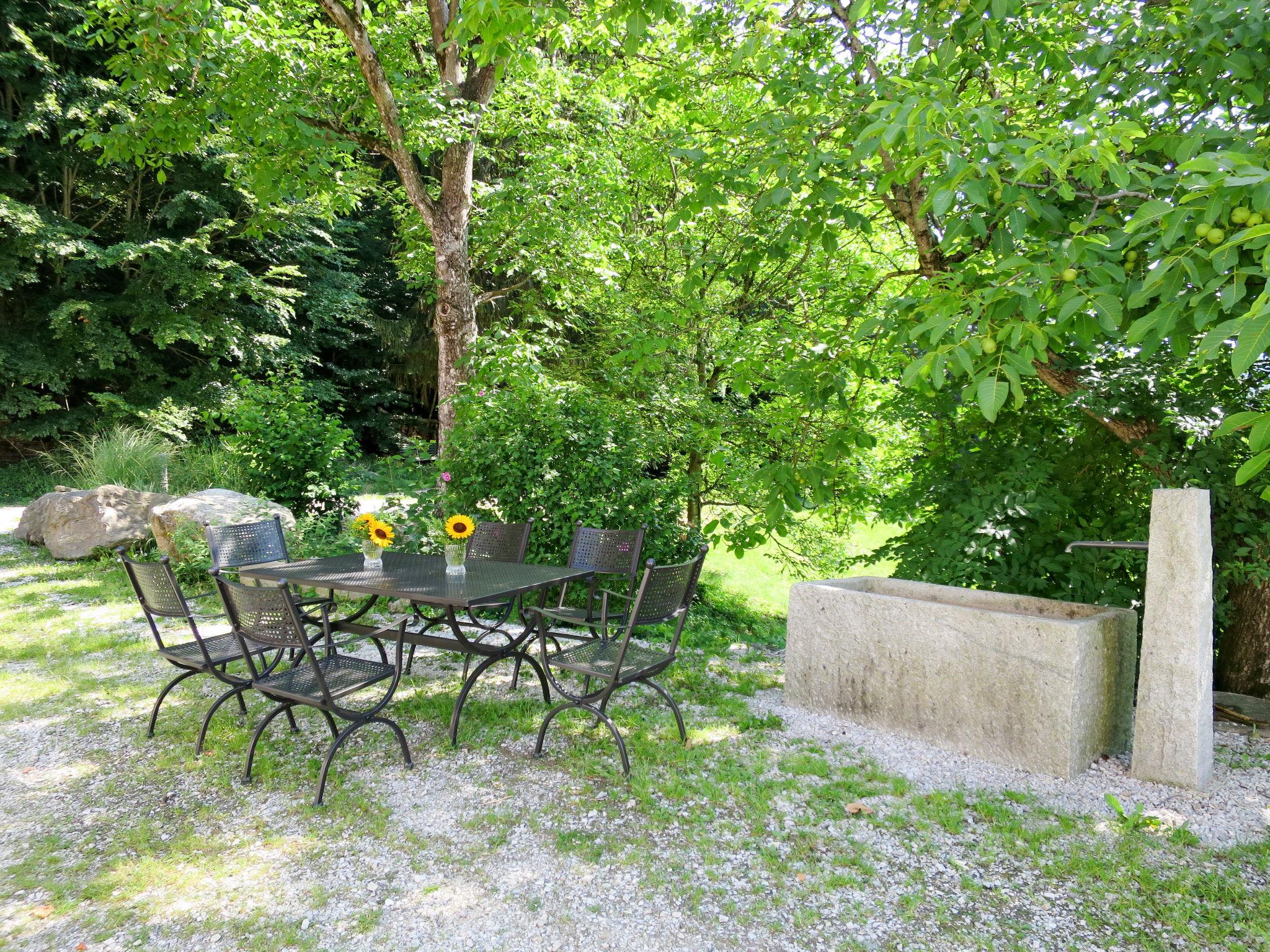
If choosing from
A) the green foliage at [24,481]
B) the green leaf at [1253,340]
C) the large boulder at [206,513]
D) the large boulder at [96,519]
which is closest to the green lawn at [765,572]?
the large boulder at [206,513]

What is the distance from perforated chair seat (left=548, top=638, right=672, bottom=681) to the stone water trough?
3.02 ft

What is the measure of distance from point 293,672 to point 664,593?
69.8 inches

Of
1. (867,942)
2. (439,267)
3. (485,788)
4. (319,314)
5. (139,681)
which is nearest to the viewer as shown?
(867,942)

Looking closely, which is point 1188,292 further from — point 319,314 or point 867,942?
point 319,314

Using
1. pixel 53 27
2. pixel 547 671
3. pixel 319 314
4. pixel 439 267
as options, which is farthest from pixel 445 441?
pixel 53 27

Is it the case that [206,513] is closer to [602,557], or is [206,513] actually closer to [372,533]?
[372,533]

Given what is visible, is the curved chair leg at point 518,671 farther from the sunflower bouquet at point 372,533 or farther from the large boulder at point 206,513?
the large boulder at point 206,513

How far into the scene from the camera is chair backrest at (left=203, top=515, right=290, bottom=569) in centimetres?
438

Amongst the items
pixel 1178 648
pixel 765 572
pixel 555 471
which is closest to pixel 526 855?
pixel 1178 648

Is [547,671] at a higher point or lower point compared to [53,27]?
lower

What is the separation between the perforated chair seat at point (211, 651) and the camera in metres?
3.55

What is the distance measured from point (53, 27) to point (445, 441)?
14290 mm

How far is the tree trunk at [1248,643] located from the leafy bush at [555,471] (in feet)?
12.0

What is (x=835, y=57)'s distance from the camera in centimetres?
507
